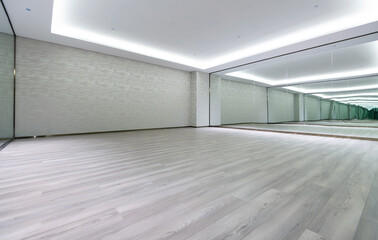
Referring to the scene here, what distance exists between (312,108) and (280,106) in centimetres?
180

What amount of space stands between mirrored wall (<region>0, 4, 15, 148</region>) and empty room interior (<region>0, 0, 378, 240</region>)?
5cm

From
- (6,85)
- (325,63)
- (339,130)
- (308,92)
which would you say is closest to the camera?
(6,85)

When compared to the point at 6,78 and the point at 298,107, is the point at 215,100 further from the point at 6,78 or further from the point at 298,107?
the point at 6,78

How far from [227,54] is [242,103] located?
4414 mm

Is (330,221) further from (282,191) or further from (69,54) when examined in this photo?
(69,54)

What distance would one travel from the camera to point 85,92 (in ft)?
20.2

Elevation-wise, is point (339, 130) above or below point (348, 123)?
below

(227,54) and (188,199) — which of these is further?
(227,54)

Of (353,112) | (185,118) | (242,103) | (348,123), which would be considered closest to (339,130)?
(348,123)

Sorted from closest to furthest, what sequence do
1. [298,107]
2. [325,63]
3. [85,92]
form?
[85,92] < [325,63] < [298,107]

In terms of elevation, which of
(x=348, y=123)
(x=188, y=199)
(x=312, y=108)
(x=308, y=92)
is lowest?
(x=188, y=199)

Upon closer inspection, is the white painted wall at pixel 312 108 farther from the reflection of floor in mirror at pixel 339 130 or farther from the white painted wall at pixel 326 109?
the reflection of floor in mirror at pixel 339 130

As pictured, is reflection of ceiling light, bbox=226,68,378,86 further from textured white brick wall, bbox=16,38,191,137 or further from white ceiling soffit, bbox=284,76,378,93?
textured white brick wall, bbox=16,38,191,137

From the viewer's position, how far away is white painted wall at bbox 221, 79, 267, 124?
10.4m
